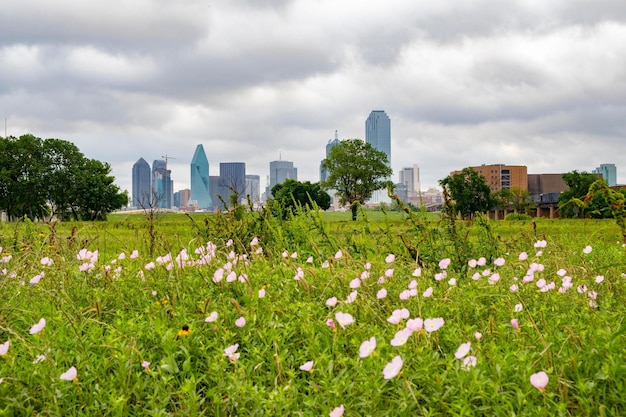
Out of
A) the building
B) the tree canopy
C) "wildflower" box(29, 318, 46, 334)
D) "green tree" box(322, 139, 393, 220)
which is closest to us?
"wildflower" box(29, 318, 46, 334)

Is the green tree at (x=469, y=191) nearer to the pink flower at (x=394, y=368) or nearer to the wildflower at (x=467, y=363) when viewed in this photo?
the wildflower at (x=467, y=363)

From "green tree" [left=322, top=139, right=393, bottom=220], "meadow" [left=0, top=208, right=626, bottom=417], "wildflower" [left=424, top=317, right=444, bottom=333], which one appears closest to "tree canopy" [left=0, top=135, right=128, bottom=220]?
"green tree" [left=322, top=139, right=393, bottom=220]

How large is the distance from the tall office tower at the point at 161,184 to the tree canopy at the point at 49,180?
583 cm

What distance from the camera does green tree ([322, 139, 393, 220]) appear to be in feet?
194

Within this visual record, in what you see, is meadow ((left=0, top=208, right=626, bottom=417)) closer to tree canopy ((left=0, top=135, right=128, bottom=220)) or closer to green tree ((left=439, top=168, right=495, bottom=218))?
tree canopy ((left=0, top=135, right=128, bottom=220))

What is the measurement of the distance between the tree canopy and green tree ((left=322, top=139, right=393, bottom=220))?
24.9 metres

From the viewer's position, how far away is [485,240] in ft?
19.2

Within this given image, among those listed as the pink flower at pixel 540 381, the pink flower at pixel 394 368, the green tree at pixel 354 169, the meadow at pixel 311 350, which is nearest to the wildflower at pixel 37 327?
the meadow at pixel 311 350

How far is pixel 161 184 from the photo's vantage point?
127750 millimetres

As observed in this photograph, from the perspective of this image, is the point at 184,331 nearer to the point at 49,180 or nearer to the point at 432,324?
the point at 432,324

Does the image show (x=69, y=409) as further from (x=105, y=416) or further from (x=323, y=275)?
(x=323, y=275)

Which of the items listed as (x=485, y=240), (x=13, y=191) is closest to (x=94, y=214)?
(x=13, y=191)

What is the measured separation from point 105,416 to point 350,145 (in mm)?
58152

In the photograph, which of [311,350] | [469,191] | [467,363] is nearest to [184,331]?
[311,350]
